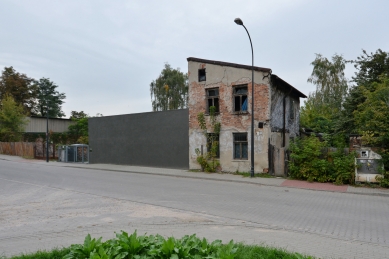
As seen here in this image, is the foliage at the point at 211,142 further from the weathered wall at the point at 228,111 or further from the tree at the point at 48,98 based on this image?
the tree at the point at 48,98

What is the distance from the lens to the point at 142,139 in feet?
84.6

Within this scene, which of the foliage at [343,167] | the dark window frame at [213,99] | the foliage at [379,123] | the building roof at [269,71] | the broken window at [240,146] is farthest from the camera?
the dark window frame at [213,99]

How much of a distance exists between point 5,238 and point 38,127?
53.2m

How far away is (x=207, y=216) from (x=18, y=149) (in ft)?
127

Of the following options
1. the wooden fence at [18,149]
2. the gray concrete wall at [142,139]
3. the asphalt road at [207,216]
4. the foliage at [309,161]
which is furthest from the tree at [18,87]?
the foliage at [309,161]

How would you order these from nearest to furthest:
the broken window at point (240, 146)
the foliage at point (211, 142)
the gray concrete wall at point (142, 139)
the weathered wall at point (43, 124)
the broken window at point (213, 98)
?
the broken window at point (240, 146), the foliage at point (211, 142), the broken window at point (213, 98), the gray concrete wall at point (142, 139), the weathered wall at point (43, 124)

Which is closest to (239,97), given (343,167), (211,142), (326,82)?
(211,142)

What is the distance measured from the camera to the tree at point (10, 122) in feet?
150

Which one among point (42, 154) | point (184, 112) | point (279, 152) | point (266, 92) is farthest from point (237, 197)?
point (42, 154)

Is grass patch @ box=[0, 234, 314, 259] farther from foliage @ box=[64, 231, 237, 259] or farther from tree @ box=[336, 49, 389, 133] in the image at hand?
tree @ box=[336, 49, 389, 133]

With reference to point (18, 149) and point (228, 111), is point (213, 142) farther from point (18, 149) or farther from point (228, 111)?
point (18, 149)

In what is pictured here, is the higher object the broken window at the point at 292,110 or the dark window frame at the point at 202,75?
the dark window frame at the point at 202,75

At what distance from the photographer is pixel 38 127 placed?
55.3 metres

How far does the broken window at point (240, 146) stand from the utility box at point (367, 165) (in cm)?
Result: 643
